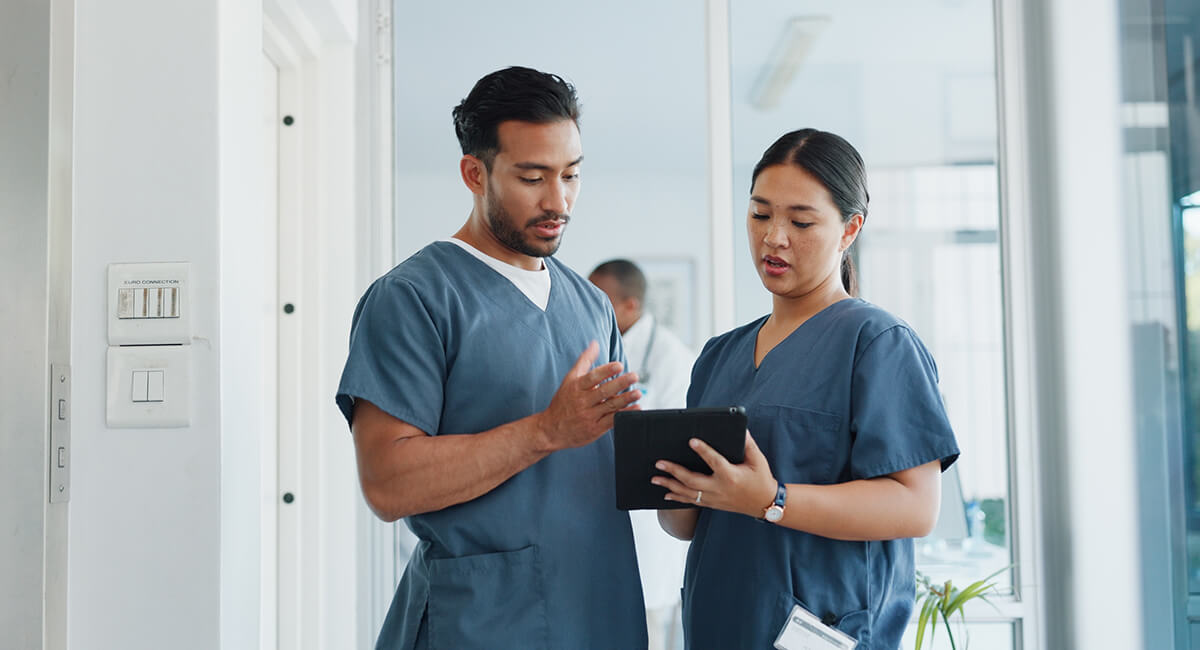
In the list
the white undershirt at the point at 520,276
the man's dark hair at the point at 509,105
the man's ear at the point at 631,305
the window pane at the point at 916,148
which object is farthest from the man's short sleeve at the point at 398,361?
the man's ear at the point at 631,305

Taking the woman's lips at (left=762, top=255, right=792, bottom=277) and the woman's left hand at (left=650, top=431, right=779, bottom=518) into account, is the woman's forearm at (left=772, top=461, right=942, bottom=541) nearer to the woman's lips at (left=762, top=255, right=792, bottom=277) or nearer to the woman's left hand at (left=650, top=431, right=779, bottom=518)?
the woman's left hand at (left=650, top=431, right=779, bottom=518)

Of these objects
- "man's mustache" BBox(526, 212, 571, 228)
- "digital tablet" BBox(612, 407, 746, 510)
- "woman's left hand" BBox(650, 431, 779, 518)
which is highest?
"man's mustache" BBox(526, 212, 571, 228)

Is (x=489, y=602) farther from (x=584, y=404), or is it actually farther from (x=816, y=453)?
(x=816, y=453)

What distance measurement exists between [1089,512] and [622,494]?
5.79 ft

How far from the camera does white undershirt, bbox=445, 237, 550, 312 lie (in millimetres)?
1424

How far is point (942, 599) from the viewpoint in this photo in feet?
7.90

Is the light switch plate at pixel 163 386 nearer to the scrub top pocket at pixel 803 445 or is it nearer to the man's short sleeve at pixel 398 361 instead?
the man's short sleeve at pixel 398 361

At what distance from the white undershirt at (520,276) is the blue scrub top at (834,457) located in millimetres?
344

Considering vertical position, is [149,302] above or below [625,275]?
below

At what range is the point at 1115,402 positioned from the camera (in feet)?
7.86

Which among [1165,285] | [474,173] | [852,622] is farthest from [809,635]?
[1165,285]

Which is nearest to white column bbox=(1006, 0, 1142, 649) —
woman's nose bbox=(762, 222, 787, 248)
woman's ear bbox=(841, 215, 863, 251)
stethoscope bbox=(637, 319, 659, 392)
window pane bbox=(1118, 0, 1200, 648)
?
window pane bbox=(1118, 0, 1200, 648)

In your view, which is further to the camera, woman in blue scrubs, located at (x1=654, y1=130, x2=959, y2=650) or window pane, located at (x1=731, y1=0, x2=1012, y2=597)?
window pane, located at (x1=731, y1=0, x2=1012, y2=597)

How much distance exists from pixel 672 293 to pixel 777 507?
461 cm
